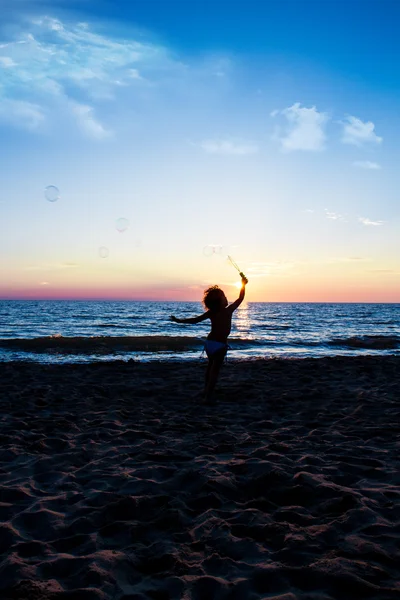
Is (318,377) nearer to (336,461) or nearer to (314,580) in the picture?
(336,461)

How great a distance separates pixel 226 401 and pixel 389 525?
553 centimetres

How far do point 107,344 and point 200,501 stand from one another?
20185 mm

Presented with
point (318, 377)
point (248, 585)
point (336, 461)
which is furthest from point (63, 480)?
point (318, 377)

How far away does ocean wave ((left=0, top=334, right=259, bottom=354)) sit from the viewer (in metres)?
21.6

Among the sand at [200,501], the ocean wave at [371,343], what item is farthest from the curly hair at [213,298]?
the ocean wave at [371,343]

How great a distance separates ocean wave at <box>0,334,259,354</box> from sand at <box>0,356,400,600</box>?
43.6 ft

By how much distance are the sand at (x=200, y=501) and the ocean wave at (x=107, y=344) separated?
43.6 ft

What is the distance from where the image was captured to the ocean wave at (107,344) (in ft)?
70.8

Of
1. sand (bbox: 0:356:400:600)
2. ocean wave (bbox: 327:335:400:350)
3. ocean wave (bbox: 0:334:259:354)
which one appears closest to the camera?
sand (bbox: 0:356:400:600)

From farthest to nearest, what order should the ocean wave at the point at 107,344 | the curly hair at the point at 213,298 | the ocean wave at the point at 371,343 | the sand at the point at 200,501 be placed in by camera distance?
the ocean wave at the point at 371,343 < the ocean wave at the point at 107,344 < the curly hair at the point at 213,298 < the sand at the point at 200,501

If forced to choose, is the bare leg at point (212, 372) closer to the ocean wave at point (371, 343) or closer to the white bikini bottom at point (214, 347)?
the white bikini bottom at point (214, 347)

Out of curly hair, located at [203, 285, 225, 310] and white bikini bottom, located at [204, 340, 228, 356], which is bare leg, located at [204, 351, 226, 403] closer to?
white bikini bottom, located at [204, 340, 228, 356]

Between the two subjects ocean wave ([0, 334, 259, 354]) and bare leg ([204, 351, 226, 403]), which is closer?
bare leg ([204, 351, 226, 403])

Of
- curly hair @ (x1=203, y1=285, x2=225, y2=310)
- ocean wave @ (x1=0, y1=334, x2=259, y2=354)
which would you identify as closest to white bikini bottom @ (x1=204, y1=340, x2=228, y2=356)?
curly hair @ (x1=203, y1=285, x2=225, y2=310)
